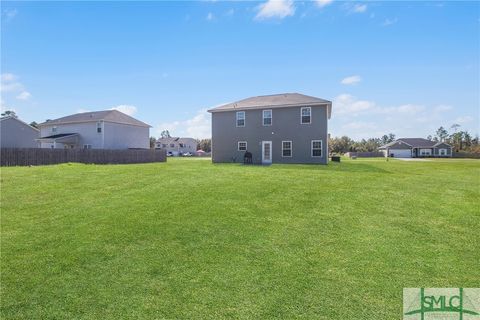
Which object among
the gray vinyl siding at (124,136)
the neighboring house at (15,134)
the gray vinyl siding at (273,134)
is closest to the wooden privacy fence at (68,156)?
the gray vinyl siding at (124,136)

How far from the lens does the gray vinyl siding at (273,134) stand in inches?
984

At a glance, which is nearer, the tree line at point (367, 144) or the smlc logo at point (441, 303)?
the smlc logo at point (441, 303)

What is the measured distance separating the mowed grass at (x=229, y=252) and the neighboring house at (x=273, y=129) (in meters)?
15.9

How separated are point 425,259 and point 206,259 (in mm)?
3914

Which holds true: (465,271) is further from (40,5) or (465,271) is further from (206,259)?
(40,5)

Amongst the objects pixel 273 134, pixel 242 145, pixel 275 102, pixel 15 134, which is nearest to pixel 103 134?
pixel 15 134

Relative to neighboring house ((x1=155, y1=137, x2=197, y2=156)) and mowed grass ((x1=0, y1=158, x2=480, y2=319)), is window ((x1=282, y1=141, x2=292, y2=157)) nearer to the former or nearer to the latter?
mowed grass ((x1=0, y1=158, x2=480, y2=319))

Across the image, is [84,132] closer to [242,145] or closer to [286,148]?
[242,145]

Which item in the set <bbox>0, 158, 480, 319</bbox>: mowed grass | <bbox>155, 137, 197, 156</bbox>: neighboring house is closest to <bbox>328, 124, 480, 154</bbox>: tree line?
<bbox>155, 137, 197, 156</bbox>: neighboring house

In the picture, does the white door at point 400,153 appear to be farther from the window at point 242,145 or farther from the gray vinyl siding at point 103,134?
the gray vinyl siding at point 103,134

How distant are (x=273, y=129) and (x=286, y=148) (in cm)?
211

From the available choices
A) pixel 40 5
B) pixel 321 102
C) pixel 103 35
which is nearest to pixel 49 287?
pixel 40 5

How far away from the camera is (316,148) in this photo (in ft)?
82.3

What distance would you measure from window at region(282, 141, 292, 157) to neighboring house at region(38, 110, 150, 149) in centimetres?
2316
